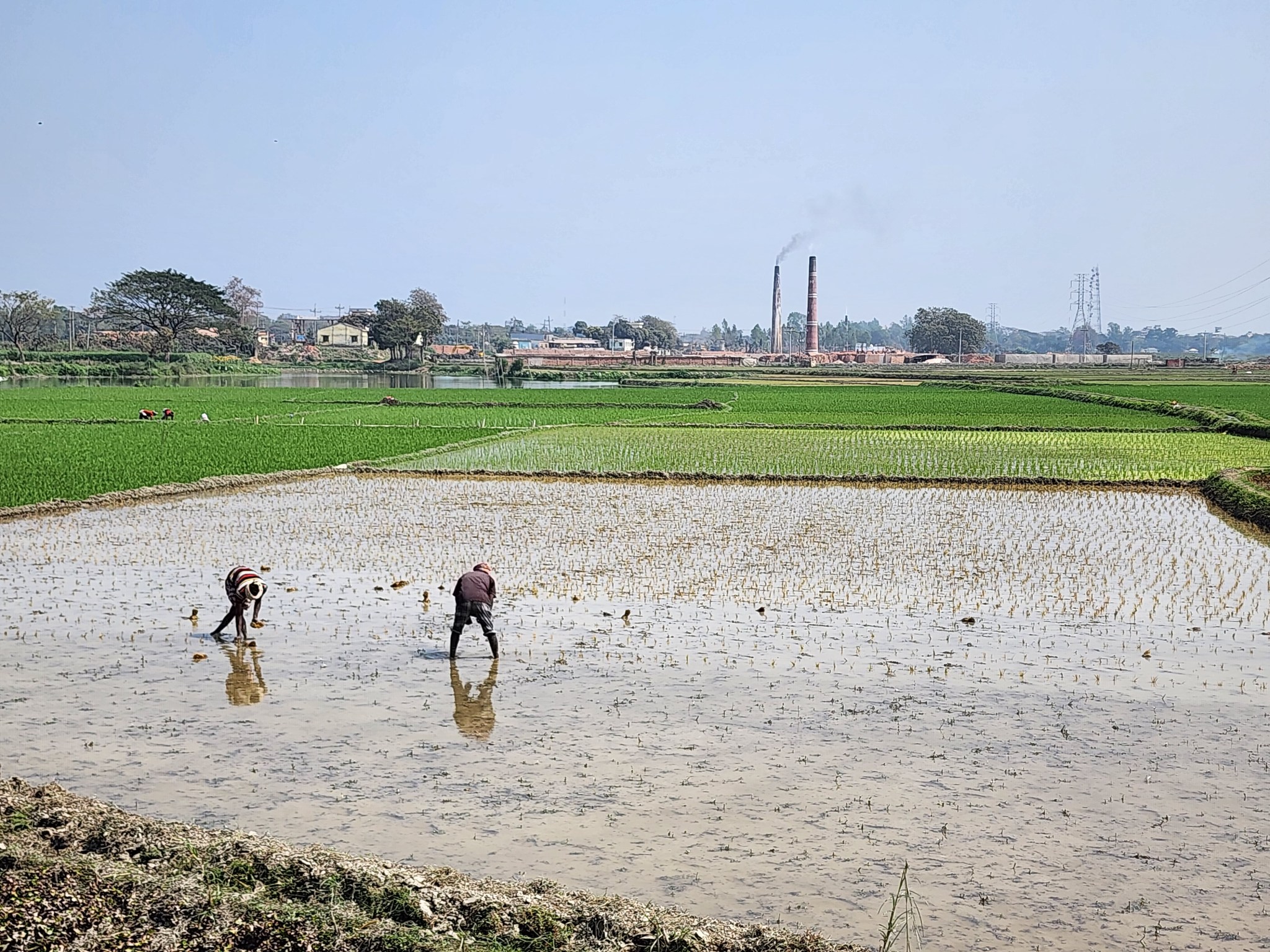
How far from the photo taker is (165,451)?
69.7 feet

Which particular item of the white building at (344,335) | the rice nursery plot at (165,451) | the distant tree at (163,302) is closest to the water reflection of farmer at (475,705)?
the rice nursery plot at (165,451)

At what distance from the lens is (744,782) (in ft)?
18.1

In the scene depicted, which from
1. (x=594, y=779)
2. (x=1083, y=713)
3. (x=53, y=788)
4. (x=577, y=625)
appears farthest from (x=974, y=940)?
(x=577, y=625)

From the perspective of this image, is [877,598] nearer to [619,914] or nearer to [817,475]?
[619,914]

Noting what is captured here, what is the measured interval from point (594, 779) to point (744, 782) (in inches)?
27.6

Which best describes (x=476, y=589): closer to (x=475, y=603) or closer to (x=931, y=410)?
(x=475, y=603)

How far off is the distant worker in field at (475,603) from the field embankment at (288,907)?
318 centimetres

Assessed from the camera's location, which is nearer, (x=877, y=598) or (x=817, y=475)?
(x=877, y=598)

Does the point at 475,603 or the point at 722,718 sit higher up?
the point at 475,603

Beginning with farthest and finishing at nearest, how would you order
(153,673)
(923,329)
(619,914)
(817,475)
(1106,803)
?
(923,329) < (817,475) < (153,673) < (1106,803) < (619,914)

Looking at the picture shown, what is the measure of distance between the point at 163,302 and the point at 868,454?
6790cm

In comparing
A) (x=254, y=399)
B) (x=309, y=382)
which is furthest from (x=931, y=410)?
(x=309, y=382)

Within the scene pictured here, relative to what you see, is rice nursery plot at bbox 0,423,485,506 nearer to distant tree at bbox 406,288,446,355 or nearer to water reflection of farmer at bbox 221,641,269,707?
water reflection of farmer at bbox 221,641,269,707

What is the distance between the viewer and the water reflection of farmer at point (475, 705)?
6.27 m
